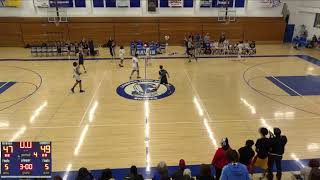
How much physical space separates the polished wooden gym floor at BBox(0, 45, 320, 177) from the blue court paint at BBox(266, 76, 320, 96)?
551mm

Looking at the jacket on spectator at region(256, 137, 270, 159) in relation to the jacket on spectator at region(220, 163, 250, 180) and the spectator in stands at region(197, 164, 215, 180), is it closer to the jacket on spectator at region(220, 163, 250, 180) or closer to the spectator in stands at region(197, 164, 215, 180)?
the spectator in stands at region(197, 164, 215, 180)

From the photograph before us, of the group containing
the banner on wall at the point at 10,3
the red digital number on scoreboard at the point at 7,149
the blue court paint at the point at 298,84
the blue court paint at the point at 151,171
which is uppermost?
the banner on wall at the point at 10,3

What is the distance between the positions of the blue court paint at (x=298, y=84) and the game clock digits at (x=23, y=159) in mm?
12975

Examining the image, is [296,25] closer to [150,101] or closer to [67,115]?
[150,101]

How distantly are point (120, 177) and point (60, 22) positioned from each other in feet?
74.6

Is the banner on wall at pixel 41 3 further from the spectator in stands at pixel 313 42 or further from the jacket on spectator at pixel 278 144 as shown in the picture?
the jacket on spectator at pixel 278 144

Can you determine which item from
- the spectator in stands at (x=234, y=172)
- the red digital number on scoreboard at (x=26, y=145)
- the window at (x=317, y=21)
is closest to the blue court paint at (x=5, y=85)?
the red digital number on scoreboard at (x=26, y=145)

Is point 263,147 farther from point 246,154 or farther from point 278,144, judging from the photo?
point 246,154

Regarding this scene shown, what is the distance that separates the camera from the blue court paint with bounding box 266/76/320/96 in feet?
51.4

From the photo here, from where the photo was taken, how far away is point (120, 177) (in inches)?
342

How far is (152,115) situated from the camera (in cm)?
1293

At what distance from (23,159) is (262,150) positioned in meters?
5.84

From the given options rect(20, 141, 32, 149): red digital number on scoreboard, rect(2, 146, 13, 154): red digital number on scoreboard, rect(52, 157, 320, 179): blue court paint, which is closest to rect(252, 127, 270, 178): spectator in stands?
rect(52, 157, 320, 179): blue court paint

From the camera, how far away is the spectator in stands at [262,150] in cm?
769
